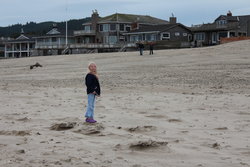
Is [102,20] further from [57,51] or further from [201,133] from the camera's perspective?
[201,133]

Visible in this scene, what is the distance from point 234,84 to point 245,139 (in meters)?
9.97

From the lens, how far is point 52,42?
9500cm

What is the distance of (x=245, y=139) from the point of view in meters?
7.17

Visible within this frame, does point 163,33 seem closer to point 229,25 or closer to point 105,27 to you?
point 229,25

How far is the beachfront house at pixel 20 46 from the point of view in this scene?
104150mm

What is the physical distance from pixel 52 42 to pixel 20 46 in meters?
15.2

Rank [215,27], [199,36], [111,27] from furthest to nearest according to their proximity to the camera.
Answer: [111,27]
[199,36]
[215,27]

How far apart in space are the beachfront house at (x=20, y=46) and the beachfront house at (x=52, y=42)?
4.65 metres

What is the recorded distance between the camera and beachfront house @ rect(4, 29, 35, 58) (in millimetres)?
104150

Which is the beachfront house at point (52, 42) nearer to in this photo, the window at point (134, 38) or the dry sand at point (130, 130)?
the window at point (134, 38)

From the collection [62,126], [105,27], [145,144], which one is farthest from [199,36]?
[145,144]

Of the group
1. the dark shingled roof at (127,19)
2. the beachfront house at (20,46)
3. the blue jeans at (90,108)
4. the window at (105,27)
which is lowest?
the blue jeans at (90,108)

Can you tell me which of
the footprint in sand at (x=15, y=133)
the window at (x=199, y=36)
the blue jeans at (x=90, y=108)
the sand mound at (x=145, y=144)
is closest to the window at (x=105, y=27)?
the window at (x=199, y=36)

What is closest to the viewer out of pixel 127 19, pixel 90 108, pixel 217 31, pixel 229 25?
pixel 90 108
